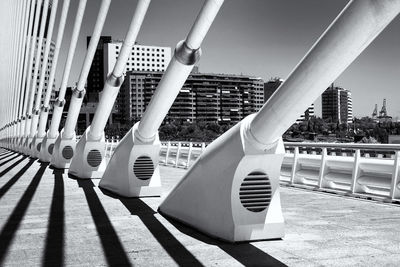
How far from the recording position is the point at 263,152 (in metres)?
5.29

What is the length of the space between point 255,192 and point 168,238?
1.12 meters

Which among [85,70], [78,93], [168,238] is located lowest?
[168,238]

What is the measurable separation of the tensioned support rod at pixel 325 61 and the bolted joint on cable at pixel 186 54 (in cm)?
303

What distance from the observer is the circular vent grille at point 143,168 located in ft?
31.9

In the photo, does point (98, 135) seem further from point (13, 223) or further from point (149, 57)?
point (149, 57)

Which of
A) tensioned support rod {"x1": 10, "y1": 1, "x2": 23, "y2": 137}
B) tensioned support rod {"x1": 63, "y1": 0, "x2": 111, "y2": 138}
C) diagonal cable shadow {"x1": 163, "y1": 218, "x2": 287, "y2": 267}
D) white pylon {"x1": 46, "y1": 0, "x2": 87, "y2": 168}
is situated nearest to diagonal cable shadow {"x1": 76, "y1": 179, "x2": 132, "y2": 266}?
diagonal cable shadow {"x1": 163, "y1": 218, "x2": 287, "y2": 267}

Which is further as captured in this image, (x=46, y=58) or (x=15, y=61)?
(x=15, y=61)

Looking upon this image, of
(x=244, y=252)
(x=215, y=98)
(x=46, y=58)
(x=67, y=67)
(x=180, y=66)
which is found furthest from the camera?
(x=215, y=98)

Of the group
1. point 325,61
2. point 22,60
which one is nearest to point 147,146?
point 325,61

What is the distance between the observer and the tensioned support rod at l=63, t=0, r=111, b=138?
45.7 feet

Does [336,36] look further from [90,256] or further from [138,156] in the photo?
[138,156]

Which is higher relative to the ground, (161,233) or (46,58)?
(46,58)

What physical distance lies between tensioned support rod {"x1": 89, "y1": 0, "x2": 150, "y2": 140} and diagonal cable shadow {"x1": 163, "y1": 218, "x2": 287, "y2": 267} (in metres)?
6.12

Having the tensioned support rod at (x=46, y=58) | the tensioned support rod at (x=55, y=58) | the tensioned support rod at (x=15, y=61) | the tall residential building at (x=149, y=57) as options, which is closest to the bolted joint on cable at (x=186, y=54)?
the tensioned support rod at (x=55, y=58)
